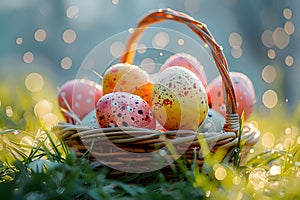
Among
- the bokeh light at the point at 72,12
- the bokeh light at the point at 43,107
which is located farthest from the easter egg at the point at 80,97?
the bokeh light at the point at 72,12

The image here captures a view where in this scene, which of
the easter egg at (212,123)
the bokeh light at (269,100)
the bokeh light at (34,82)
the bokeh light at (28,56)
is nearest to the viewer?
the easter egg at (212,123)

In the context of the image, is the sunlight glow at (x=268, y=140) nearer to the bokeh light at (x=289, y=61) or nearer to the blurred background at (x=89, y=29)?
the bokeh light at (x=289, y=61)

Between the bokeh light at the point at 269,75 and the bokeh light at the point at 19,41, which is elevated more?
the bokeh light at the point at 19,41

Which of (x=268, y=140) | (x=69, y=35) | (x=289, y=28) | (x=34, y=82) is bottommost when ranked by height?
(x=268, y=140)

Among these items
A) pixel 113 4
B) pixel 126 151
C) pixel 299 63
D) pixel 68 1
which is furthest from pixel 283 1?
pixel 126 151

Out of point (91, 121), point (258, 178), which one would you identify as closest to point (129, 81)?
point (91, 121)

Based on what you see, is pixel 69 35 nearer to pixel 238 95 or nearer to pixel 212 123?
pixel 238 95
